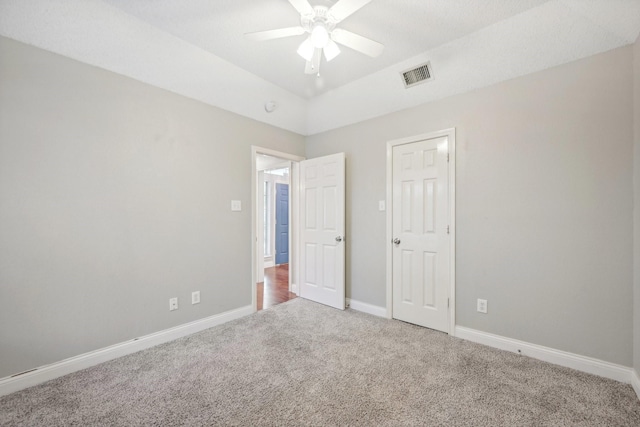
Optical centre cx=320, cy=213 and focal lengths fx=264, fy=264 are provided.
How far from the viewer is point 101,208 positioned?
2.16 metres

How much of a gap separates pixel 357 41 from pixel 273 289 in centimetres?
365

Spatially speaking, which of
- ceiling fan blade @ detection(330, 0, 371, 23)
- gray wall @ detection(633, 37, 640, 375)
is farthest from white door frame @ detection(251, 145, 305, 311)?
gray wall @ detection(633, 37, 640, 375)

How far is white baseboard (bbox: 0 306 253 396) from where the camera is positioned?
5.92 feet

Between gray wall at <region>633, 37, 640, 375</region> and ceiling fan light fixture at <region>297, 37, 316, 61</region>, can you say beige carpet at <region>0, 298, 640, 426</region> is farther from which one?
ceiling fan light fixture at <region>297, 37, 316, 61</region>

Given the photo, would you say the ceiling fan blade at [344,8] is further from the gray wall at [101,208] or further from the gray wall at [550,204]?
the gray wall at [101,208]

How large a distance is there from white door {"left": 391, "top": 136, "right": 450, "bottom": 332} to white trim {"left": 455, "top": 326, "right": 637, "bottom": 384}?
28 cm

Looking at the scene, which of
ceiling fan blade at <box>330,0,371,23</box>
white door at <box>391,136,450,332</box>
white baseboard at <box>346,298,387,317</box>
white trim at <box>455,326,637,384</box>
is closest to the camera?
ceiling fan blade at <box>330,0,371,23</box>

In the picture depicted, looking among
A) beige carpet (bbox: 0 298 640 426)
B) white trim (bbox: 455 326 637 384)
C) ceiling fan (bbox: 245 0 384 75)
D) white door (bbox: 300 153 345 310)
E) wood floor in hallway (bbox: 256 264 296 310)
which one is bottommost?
wood floor in hallway (bbox: 256 264 296 310)

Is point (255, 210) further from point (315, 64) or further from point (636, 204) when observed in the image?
point (636, 204)

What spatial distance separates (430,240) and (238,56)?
2.67m

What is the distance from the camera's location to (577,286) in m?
2.07

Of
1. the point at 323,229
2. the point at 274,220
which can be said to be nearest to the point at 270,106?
the point at 323,229

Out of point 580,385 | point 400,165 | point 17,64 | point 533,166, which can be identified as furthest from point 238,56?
point 580,385

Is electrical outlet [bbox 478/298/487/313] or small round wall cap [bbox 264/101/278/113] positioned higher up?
small round wall cap [bbox 264/101/278/113]
